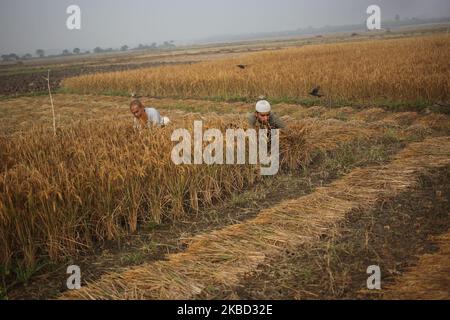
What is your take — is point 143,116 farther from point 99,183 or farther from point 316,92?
point 316,92

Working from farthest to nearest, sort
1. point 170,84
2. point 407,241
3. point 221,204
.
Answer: point 170,84
point 221,204
point 407,241

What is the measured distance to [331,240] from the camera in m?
3.54

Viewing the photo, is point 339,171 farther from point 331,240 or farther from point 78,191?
point 78,191

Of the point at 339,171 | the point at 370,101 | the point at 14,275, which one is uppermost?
the point at 370,101

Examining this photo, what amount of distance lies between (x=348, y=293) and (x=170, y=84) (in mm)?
14814

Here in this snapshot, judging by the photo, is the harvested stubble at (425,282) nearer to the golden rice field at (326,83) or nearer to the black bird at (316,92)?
the golden rice field at (326,83)

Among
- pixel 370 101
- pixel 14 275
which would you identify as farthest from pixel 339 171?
pixel 370 101

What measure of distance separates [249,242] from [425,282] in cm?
145

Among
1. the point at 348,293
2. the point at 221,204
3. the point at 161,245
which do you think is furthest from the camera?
the point at 221,204

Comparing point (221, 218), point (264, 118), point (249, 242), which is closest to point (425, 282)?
point (249, 242)

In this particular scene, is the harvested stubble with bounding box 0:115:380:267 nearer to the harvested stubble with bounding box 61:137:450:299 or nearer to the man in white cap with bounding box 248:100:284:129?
the man in white cap with bounding box 248:100:284:129

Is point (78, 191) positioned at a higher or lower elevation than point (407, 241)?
higher

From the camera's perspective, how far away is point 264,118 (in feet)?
18.8

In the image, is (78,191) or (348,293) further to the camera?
(78,191)
